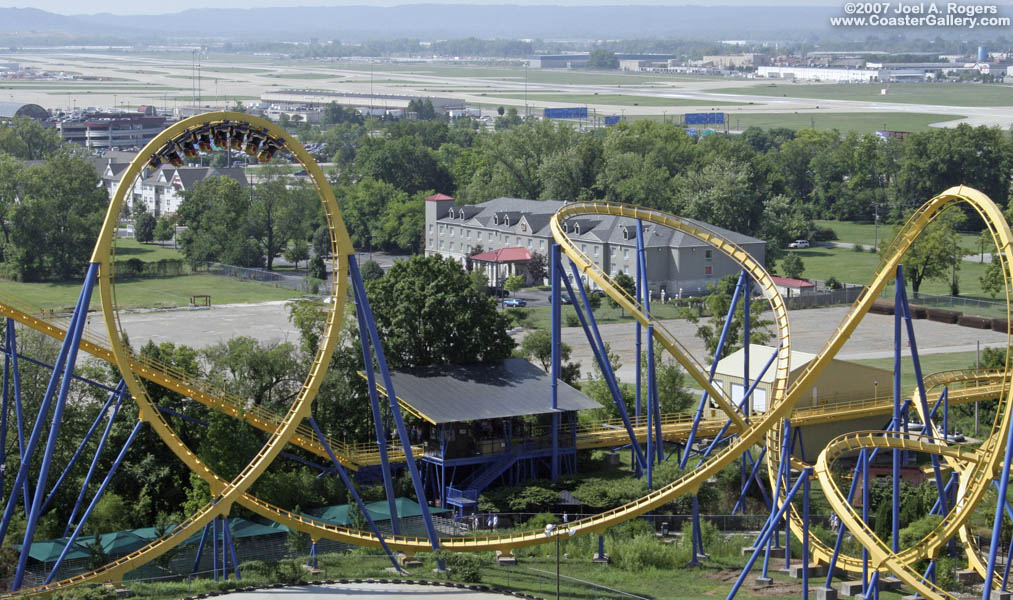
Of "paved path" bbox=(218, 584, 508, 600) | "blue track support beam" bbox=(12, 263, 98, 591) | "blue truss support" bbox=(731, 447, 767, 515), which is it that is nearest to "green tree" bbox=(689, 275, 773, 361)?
"blue truss support" bbox=(731, 447, 767, 515)

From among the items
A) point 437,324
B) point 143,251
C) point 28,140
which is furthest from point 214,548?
point 28,140

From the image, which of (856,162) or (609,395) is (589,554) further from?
(856,162)

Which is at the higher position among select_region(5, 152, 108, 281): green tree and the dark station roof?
select_region(5, 152, 108, 281): green tree

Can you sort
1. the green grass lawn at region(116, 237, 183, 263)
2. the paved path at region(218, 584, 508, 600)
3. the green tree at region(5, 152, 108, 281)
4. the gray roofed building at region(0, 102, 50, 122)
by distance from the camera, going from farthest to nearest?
1. the gray roofed building at region(0, 102, 50, 122)
2. the green grass lawn at region(116, 237, 183, 263)
3. the green tree at region(5, 152, 108, 281)
4. the paved path at region(218, 584, 508, 600)

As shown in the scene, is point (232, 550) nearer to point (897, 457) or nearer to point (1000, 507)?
point (897, 457)

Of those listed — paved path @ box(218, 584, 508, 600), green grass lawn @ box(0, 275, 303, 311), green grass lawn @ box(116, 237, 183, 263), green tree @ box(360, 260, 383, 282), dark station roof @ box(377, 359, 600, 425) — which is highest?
green grass lawn @ box(116, 237, 183, 263)

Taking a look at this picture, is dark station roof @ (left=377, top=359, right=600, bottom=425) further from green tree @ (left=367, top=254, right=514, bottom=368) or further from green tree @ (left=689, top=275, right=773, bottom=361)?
green tree @ (left=689, top=275, right=773, bottom=361)

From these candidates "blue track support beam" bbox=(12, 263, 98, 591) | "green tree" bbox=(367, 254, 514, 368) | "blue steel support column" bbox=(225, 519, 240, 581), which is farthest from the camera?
"green tree" bbox=(367, 254, 514, 368)
